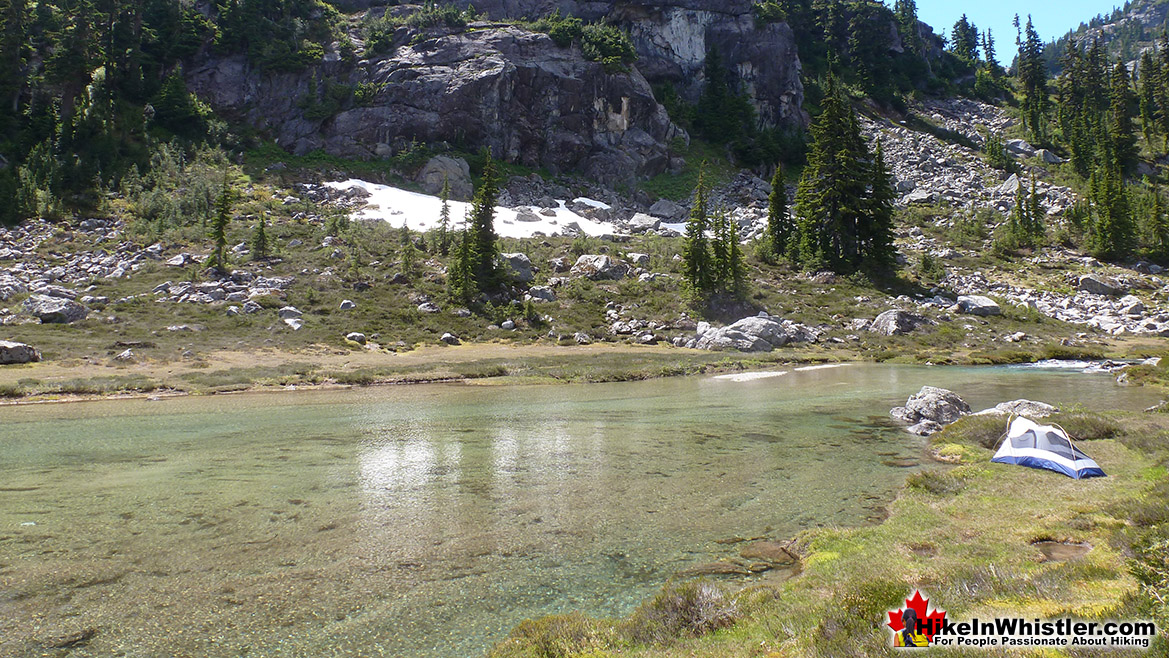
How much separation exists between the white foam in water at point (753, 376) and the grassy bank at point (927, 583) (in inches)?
824

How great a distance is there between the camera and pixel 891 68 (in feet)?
380

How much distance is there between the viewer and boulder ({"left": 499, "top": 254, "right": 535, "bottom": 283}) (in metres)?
53.5

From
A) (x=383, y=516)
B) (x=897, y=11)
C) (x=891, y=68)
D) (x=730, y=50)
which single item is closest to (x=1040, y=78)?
(x=891, y=68)

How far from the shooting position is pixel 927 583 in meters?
6.64

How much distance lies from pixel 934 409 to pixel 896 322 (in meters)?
30.1

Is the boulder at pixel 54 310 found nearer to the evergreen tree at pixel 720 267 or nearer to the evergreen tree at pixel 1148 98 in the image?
the evergreen tree at pixel 720 267

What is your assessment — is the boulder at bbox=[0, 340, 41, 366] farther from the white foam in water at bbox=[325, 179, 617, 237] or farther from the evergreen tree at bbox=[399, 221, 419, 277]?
the white foam in water at bbox=[325, 179, 617, 237]

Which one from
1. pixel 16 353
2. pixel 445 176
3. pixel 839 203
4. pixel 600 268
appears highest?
pixel 445 176

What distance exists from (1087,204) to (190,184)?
104453 mm

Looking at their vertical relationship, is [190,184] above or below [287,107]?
below

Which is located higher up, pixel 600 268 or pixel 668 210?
pixel 668 210

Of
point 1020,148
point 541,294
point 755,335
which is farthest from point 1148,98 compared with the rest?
point 541,294

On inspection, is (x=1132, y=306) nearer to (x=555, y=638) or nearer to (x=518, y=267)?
(x=518, y=267)

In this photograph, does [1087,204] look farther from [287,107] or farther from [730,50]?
[287,107]
